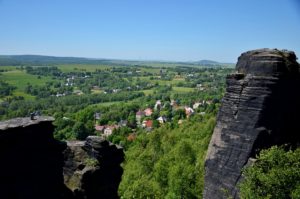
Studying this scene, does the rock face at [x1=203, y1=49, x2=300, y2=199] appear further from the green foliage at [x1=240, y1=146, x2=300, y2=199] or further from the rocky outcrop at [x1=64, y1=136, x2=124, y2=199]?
the rocky outcrop at [x1=64, y1=136, x2=124, y2=199]

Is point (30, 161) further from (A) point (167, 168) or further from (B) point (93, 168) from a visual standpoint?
(A) point (167, 168)

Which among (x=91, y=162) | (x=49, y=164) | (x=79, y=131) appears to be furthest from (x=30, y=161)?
(x=79, y=131)

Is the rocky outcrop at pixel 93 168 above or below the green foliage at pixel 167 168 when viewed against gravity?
above

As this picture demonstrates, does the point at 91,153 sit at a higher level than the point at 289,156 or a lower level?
lower

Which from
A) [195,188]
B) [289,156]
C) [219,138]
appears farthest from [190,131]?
[289,156]

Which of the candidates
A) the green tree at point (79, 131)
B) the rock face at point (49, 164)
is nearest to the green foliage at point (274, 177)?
the rock face at point (49, 164)

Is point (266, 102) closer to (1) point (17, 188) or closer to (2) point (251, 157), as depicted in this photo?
(2) point (251, 157)

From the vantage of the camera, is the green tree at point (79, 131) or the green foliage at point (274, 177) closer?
the green foliage at point (274, 177)

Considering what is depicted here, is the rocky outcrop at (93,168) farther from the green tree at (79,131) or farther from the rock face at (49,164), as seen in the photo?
the green tree at (79,131)
